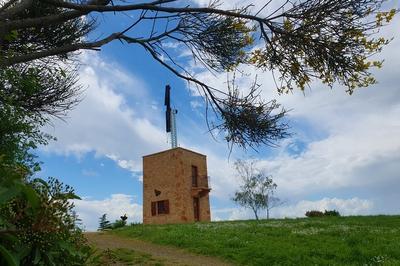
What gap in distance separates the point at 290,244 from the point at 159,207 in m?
23.0

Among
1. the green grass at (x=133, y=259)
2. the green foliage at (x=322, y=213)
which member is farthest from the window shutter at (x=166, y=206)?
the green grass at (x=133, y=259)

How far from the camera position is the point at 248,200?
1700 inches

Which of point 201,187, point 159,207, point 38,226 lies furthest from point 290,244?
point 201,187

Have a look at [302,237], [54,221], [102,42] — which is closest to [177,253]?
[302,237]

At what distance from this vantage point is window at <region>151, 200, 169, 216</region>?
121 ft

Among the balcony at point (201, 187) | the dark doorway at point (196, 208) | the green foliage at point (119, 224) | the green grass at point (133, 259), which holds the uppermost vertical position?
the balcony at point (201, 187)

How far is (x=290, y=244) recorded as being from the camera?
609 inches

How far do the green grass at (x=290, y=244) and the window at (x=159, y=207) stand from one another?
1608cm

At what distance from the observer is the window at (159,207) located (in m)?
36.9

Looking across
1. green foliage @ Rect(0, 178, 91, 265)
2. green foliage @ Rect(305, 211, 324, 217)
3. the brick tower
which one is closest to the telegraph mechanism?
the brick tower

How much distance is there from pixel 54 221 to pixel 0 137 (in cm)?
1268

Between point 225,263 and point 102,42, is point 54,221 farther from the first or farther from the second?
point 225,263

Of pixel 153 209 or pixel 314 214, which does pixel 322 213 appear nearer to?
pixel 314 214

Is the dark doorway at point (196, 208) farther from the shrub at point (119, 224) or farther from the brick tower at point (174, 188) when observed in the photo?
the shrub at point (119, 224)
